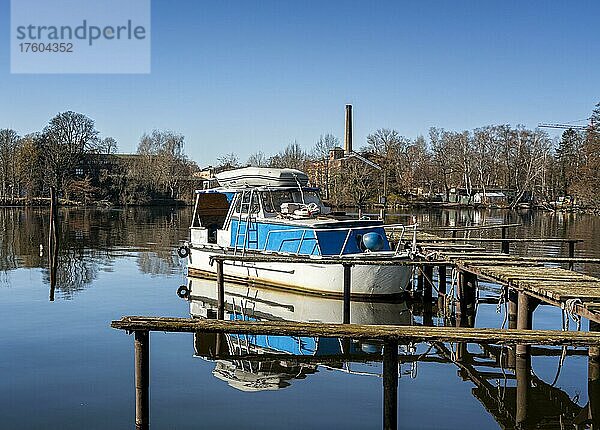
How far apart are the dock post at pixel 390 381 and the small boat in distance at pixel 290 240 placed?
8538 mm

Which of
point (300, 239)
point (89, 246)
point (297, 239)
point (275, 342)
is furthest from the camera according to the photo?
point (89, 246)

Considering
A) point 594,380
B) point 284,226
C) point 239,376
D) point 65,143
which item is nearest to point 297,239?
point 284,226

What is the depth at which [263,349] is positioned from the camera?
14602 millimetres

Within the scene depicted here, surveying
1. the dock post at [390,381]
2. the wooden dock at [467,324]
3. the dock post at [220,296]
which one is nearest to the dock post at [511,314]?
the wooden dock at [467,324]

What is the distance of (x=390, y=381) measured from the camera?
859 cm

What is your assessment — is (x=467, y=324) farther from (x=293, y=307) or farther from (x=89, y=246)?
(x=89, y=246)

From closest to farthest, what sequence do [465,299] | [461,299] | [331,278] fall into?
[461,299] → [465,299] → [331,278]

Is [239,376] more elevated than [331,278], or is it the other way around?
[331,278]

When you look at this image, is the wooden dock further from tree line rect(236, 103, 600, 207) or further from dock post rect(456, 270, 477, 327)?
tree line rect(236, 103, 600, 207)

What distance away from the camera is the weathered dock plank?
332 inches

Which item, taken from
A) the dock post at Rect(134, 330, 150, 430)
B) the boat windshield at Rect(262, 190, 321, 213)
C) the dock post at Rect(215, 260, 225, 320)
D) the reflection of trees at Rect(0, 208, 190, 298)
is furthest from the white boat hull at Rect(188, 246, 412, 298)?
the dock post at Rect(134, 330, 150, 430)

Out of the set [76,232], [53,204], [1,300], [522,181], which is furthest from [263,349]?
[522,181]

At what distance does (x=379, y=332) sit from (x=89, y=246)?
30567 millimetres

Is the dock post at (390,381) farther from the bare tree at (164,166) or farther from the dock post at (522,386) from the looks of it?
the bare tree at (164,166)
